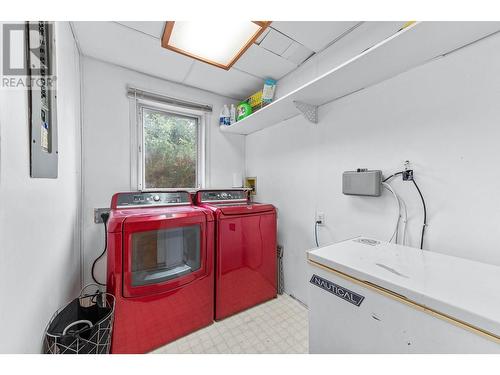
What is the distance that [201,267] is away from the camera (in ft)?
5.52

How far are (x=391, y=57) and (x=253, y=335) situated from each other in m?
2.16

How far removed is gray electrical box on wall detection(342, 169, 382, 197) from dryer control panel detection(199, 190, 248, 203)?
3.94 feet

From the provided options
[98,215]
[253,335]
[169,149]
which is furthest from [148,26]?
[253,335]

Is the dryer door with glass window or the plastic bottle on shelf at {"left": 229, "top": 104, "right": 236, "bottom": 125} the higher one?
the plastic bottle on shelf at {"left": 229, "top": 104, "right": 236, "bottom": 125}

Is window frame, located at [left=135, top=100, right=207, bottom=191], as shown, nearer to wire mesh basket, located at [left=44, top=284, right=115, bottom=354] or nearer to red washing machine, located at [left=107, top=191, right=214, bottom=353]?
red washing machine, located at [left=107, top=191, right=214, bottom=353]

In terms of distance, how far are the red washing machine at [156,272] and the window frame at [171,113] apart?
365mm

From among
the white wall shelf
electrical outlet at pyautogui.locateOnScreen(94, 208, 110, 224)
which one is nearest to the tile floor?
electrical outlet at pyautogui.locateOnScreen(94, 208, 110, 224)

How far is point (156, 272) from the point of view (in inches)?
59.5

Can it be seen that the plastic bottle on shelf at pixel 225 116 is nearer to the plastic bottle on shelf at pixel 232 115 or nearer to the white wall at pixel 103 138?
the plastic bottle on shelf at pixel 232 115

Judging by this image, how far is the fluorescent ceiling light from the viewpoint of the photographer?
4.46 feet

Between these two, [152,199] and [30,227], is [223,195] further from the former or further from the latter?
[30,227]

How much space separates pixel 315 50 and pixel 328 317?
200cm

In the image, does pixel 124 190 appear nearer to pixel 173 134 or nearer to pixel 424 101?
pixel 173 134

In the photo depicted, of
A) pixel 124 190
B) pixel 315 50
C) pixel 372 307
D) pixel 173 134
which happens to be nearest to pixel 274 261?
pixel 372 307
